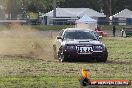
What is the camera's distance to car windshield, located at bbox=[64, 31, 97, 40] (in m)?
19.2

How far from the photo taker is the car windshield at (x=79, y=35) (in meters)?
19.2

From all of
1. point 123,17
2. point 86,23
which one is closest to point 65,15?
point 123,17

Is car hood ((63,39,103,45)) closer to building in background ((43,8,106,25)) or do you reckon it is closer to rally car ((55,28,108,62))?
rally car ((55,28,108,62))

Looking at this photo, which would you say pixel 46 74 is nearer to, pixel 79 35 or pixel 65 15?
pixel 79 35

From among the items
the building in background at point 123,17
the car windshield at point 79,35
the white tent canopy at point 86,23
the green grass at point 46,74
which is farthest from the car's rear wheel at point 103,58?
the building in background at point 123,17

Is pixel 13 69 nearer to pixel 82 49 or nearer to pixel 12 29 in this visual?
pixel 82 49

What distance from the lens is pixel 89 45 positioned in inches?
702

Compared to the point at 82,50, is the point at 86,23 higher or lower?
lower

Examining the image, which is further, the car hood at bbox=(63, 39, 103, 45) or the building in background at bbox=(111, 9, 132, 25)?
the building in background at bbox=(111, 9, 132, 25)

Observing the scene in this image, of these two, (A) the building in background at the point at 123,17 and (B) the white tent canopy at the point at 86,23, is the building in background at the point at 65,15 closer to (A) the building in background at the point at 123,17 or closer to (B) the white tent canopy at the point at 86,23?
(A) the building in background at the point at 123,17

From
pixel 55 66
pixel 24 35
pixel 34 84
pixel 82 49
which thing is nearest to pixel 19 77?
pixel 34 84

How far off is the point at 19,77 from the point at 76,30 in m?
7.62

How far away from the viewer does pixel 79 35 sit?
19.4 metres

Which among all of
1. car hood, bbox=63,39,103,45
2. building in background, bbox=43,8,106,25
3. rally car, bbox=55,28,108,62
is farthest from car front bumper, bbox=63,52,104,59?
building in background, bbox=43,8,106,25
